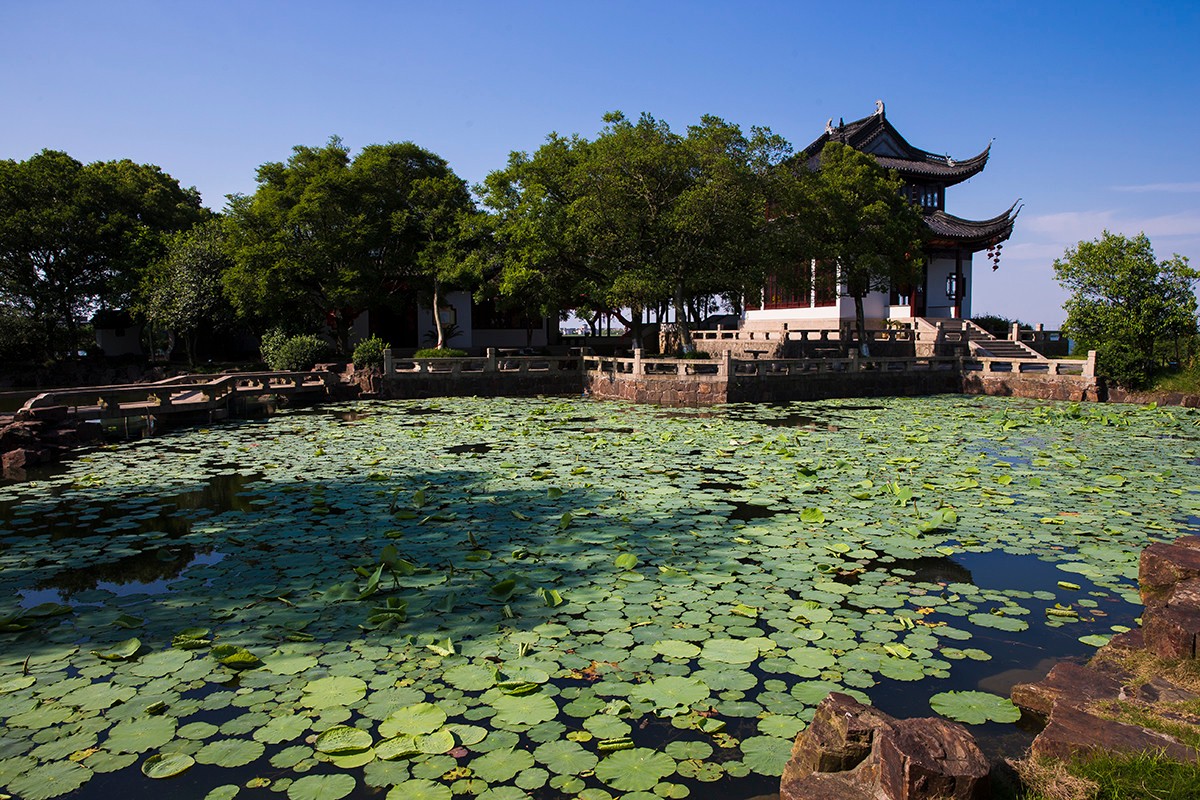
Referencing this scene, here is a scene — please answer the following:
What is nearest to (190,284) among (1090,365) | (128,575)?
(128,575)

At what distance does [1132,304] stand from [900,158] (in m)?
14.8

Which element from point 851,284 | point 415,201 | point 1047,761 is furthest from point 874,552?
point 415,201

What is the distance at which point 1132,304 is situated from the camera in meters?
17.2

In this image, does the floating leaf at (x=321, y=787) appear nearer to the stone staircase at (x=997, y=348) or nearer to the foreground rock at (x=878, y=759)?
the foreground rock at (x=878, y=759)

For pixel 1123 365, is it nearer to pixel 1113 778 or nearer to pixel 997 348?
pixel 997 348

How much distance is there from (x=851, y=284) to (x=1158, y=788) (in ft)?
70.7

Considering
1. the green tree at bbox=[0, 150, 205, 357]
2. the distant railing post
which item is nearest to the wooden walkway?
the green tree at bbox=[0, 150, 205, 357]

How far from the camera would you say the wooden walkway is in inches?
461

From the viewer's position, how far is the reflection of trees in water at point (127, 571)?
5065mm

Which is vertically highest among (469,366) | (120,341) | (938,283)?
(938,283)

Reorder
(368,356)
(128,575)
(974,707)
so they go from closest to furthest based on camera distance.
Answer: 1. (974,707)
2. (128,575)
3. (368,356)

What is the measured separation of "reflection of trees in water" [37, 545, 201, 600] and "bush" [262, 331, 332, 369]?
16.9 metres

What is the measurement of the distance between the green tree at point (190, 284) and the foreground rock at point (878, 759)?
25.9 meters

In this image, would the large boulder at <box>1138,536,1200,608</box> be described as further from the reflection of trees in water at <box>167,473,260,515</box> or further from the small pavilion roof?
the small pavilion roof
